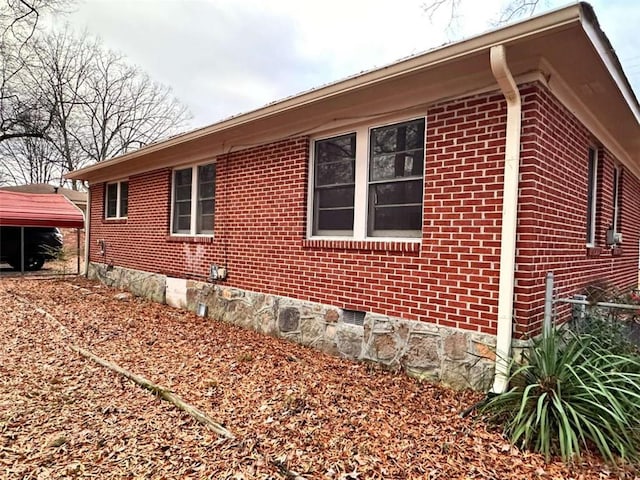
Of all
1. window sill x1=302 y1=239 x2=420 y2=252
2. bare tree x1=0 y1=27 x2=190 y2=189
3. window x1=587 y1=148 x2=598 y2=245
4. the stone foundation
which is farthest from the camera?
bare tree x1=0 y1=27 x2=190 y2=189

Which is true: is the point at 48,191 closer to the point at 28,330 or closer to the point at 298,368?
the point at 28,330

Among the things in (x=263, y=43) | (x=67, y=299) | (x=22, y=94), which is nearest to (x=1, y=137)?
(x=22, y=94)

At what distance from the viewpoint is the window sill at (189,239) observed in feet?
21.5

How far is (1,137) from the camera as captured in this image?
16.5 metres

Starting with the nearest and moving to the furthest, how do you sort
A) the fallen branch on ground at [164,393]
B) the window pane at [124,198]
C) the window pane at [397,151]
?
the fallen branch on ground at [164,393] → the window pane at [397,151] → the window pane at [124,198]

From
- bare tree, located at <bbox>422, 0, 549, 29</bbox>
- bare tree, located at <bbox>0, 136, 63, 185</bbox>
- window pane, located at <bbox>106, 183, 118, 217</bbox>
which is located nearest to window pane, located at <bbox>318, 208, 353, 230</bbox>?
bare tree, located at <bbox>422, 0, 549, 29</bbox>

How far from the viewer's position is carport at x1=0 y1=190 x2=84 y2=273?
11.5m

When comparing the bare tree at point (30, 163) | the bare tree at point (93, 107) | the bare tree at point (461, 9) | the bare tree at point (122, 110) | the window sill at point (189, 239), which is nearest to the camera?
the bare tree at point (461, 9)

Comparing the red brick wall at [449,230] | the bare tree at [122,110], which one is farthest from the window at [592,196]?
the bare tree at [122,110]

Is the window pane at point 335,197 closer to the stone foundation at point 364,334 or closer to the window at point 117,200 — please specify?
the stone foundation at point 364,334

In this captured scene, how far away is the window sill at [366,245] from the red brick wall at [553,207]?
1032 millimetres

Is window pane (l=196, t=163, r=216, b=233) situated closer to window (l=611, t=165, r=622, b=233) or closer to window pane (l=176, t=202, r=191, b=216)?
window pane (l=176, t=202, r=191, b=216)

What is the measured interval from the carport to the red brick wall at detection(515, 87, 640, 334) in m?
12.4

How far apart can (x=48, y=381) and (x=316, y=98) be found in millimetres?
3846
